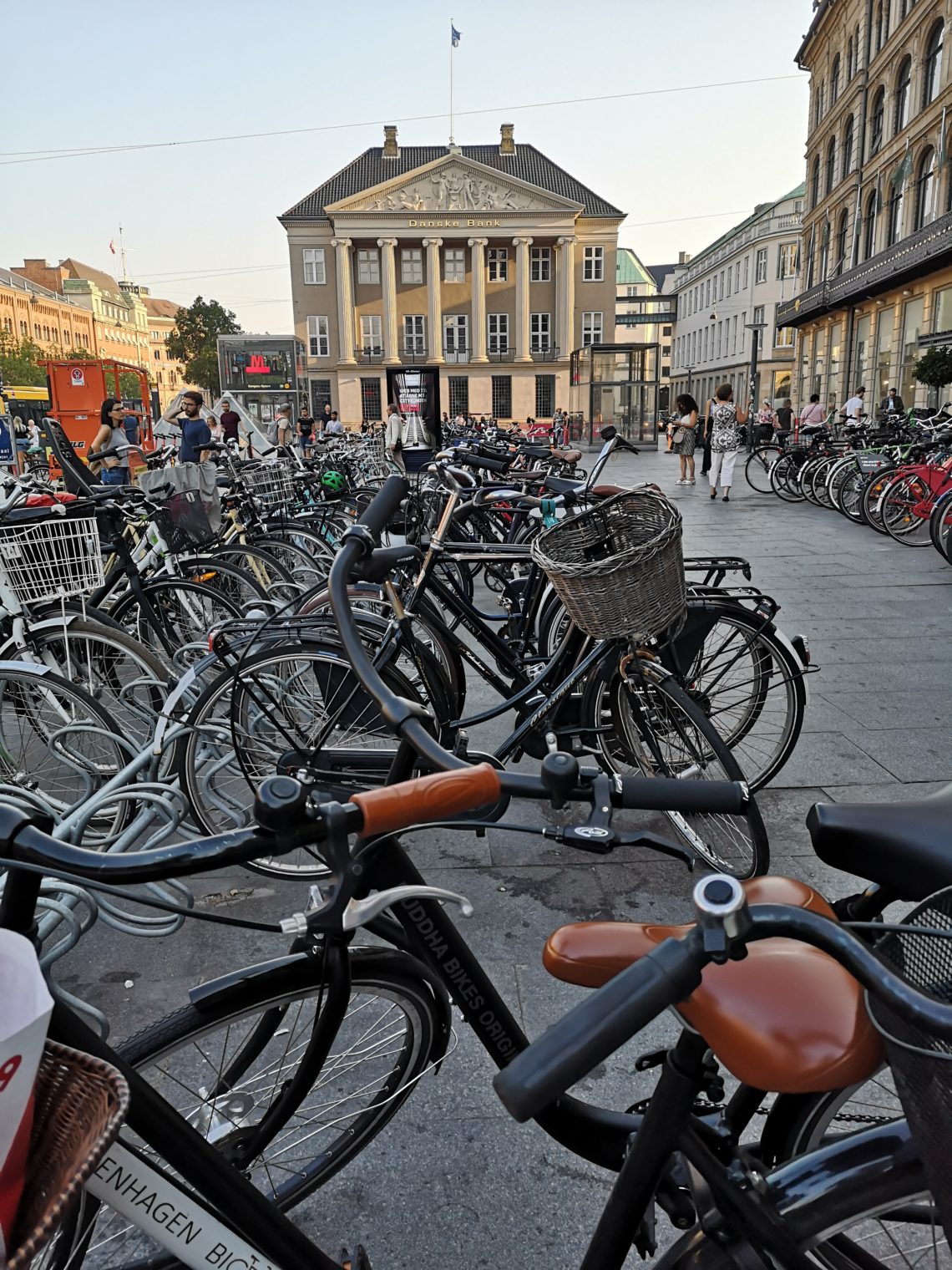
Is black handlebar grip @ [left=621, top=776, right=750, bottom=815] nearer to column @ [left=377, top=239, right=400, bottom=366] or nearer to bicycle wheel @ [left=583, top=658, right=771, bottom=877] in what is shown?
bicycle wheel @ [left=583, top=658, right=771, bottom=877]

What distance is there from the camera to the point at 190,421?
31.7 ft

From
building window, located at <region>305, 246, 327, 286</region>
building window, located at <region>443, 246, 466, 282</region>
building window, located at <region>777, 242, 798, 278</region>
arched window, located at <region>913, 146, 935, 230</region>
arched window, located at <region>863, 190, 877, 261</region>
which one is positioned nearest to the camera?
arched window, located at <region>913, 146, 935, 230</region>

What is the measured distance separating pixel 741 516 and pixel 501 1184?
38.8 ft

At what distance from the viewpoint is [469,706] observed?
488cm

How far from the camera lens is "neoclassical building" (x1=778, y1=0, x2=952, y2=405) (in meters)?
26.2

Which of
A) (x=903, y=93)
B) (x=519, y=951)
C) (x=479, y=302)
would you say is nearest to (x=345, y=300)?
(x=479, y=302)

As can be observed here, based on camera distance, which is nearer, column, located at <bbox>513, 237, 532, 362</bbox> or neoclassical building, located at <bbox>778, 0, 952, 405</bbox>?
neoclassical building, located at <bbox>778, 0, 952, 405</bbox>

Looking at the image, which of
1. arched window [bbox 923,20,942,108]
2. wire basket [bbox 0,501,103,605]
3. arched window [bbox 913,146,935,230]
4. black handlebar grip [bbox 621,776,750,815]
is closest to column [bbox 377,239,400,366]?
arched window [bbox 913,146,935,230]

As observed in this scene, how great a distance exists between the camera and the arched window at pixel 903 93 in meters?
29.4

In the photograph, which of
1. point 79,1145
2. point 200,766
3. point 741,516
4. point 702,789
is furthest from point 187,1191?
point 741,516

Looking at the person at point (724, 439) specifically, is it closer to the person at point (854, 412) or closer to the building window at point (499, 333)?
the person at point (854, 412)

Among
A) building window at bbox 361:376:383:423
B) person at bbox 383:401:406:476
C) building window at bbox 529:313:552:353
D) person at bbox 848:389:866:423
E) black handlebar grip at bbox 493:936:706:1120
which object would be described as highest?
building window at bbox 529:313:552:353

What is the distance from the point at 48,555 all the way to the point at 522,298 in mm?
57561

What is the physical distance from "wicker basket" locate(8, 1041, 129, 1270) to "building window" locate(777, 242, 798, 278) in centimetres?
6684
